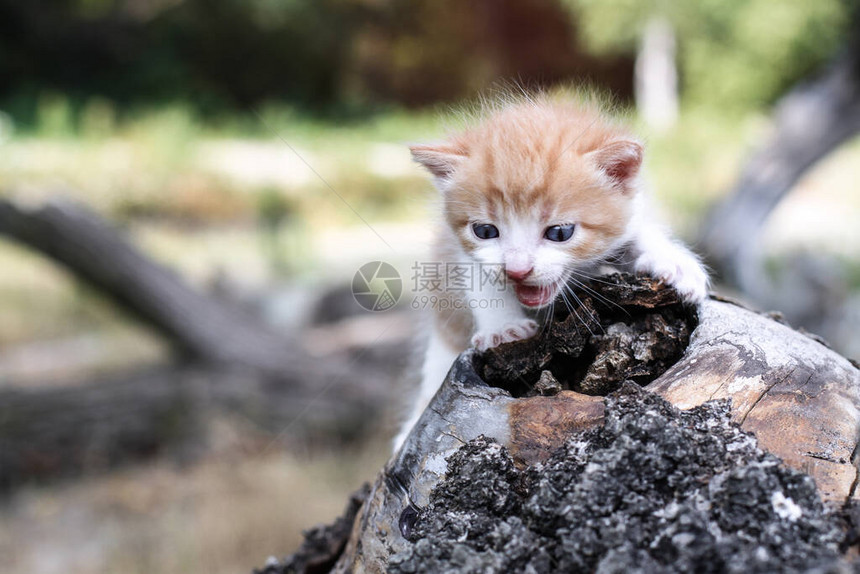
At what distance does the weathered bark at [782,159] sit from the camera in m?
4.62

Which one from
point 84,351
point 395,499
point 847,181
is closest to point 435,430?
point 395,499

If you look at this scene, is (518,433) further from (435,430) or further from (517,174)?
(517,174)

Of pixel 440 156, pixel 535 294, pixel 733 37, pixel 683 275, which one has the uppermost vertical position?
pixel 733 37

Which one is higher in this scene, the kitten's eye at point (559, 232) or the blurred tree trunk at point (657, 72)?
the blurred tree trunk at point (657, 72)

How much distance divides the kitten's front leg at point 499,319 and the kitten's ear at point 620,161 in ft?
1.25

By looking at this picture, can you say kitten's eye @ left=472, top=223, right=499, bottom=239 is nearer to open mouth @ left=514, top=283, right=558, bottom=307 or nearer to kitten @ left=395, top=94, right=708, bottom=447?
kitten @ left=395, top=94, right=708, bottom=447

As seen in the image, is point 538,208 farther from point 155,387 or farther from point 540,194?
point 155,387

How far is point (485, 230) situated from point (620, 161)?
0.37m

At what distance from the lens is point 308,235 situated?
7.86m

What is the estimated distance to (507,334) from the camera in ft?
5.20

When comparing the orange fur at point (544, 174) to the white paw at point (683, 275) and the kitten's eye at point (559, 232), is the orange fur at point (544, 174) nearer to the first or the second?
the kitten's eye at point (559, 232)

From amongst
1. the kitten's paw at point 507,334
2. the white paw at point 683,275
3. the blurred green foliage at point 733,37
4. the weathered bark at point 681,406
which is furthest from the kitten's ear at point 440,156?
the blurred green foliage at point 733,37

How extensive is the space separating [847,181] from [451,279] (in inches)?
460

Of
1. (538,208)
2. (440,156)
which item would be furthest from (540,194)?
(440,156)
